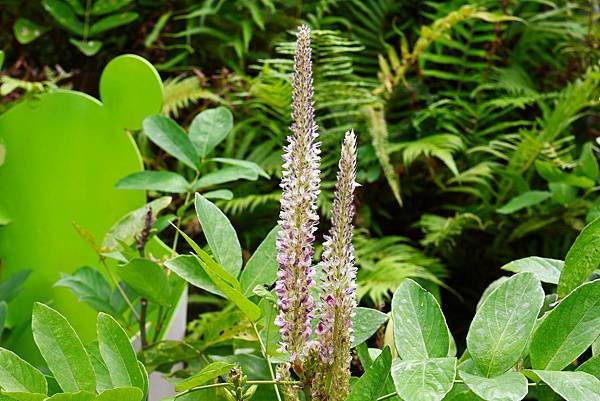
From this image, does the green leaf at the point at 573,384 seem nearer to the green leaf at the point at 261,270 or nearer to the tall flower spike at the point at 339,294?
the tall flower spike at the point at 339,294

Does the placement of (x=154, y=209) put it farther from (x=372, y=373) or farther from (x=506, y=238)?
(x=506, y=238)

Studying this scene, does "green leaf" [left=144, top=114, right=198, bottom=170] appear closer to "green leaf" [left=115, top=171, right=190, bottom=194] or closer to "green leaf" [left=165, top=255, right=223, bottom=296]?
"green leaf" [left=115, top=171, right=190, bottom=194]

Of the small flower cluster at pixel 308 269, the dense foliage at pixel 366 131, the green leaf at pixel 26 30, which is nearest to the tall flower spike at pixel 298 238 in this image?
the small flower cluster at pixel 308 269

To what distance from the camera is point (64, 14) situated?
180cm

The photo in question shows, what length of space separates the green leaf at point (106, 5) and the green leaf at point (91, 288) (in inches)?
40.5

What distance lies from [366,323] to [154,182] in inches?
13.8

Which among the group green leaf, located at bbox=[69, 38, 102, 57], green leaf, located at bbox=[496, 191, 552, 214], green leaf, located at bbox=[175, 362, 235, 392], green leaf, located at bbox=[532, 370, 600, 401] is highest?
green leaf, located at bbox=[69, 38, 102, 57]

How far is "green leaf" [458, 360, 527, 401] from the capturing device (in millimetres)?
426

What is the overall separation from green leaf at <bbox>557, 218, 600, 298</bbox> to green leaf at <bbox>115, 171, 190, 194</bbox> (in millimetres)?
411

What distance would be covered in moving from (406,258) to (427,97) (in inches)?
15.4

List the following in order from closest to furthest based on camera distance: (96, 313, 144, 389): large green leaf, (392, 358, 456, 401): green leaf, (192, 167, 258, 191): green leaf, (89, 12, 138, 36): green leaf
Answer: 1. (392, 358, 456, 401): green leaf
2. (96, 313, 144, 389): large green leaf
3. (192, 167, 258, 191): green leaf
4. (89, 12, 138, 36): green leaf

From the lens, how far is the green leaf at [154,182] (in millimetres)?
835

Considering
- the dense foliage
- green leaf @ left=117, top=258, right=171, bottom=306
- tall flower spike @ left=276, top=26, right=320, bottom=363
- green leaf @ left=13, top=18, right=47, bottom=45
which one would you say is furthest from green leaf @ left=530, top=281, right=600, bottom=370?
green leaf @ left=13, top=18, right=47, bottom=45

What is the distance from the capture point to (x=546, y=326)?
19.3 inches
